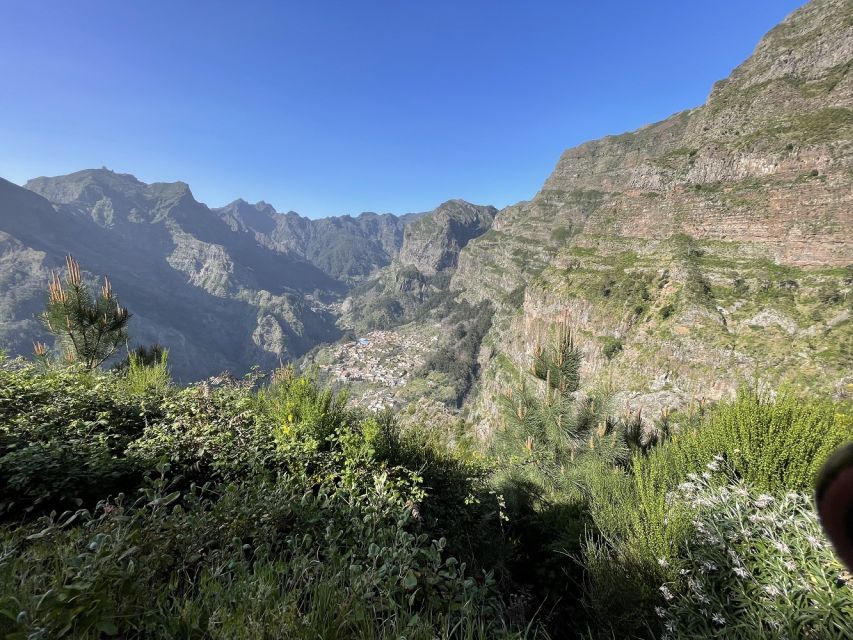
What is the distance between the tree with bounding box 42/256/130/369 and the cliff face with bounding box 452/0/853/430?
66.4 feet

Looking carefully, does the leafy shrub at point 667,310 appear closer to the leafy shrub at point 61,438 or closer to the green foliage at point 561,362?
the green foliage at point 561,362

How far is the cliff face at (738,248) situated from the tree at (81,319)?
66.4ft

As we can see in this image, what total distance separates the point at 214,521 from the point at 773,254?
195 ft

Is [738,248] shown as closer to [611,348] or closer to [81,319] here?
[611,348]

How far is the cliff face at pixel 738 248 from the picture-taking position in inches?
1404

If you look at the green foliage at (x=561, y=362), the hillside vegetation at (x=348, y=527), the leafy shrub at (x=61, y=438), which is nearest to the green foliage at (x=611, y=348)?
the green foliage at (x=561, y=362)

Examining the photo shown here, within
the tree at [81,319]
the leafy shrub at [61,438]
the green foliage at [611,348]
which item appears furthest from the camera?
the green foliage at [611,348]

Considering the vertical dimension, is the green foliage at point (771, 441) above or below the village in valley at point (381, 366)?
above

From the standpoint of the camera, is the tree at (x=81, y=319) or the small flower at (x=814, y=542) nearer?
the small flower at (x=814, y=542)

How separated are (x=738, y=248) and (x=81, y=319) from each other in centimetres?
6293

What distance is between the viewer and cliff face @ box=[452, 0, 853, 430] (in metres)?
35.7

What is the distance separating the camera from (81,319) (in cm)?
920

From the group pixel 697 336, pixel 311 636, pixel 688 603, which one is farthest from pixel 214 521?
pixel 697 336

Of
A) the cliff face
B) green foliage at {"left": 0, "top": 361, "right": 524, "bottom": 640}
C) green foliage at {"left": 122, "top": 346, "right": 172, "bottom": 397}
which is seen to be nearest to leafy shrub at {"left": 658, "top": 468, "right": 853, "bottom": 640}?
green foliage at {"left": 0, "top": 361, "right": 524, "bottom": 640}
